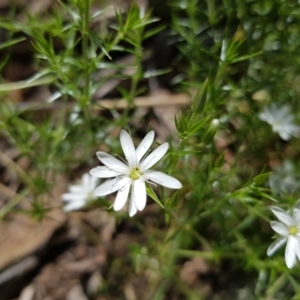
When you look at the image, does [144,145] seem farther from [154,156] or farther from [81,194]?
[81,194]

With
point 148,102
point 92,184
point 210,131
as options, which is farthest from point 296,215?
point 148,102

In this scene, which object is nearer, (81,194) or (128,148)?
(128,148)

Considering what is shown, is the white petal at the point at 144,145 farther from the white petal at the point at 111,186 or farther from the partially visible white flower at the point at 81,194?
the partially visible white flower at the point at 81,194

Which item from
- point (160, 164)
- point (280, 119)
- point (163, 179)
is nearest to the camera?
point (163, 179)

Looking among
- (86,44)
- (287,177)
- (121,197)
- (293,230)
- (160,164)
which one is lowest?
(287,177)

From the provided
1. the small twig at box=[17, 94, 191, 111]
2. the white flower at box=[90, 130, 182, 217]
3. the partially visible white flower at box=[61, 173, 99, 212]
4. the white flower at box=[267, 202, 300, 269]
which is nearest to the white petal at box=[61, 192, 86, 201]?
the partially visible white flower at box=[61, 173, 99, 212]

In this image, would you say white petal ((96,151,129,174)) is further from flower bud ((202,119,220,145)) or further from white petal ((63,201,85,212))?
white petal ((63,201,85,212))
